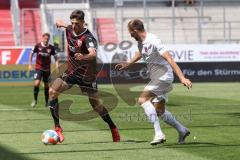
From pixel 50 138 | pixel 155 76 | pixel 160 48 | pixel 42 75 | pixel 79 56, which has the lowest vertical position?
pixel 42 75

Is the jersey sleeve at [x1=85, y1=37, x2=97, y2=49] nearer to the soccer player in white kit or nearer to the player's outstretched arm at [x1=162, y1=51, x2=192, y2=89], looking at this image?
the soccer player in white kit

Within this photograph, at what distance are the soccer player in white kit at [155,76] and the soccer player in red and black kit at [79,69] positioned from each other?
855mm

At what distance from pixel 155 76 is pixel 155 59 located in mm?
296

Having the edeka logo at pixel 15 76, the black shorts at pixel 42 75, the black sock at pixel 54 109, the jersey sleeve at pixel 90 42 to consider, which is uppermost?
the jersey sleeve at pixel 90 42

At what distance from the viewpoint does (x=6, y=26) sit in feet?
144

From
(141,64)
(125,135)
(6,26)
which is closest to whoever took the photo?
(125,135)

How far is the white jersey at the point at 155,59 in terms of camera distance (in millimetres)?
11938

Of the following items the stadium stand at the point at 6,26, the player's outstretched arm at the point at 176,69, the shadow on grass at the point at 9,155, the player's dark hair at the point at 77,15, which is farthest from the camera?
the stadium stand at the point at 6,26

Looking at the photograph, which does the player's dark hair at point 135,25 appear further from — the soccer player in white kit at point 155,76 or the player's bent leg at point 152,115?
the player's bent leg at point 152,115

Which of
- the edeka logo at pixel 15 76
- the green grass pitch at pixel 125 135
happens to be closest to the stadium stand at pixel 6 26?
the edeka logo at pixel 15 76

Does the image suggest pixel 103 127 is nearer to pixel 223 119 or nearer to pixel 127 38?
pixel 223 119

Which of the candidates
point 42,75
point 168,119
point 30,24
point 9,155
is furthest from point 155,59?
point 30,24

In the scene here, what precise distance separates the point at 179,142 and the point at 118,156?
76.3 inches

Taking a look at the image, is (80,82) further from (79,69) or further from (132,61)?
(132,61)
